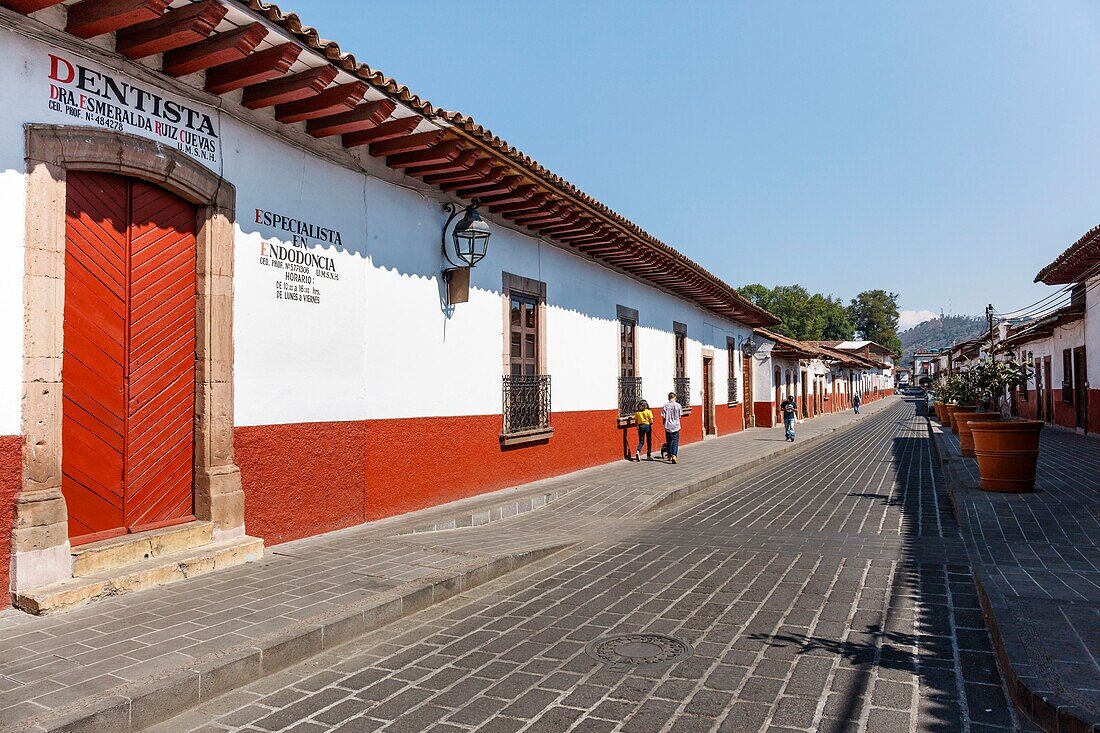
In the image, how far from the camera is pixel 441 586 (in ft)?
17.5

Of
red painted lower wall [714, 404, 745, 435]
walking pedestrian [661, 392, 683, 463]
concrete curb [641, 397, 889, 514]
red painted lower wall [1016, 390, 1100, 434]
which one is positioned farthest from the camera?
red painted lower wall [714, 404, 745, 435]

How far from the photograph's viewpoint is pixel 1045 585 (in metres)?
4.89

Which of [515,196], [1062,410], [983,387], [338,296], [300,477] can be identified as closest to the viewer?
[300,477]

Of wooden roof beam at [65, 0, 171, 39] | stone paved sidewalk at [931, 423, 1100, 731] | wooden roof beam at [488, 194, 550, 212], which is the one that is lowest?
stone paved sidewalk at [931, 423, 1100, 731]

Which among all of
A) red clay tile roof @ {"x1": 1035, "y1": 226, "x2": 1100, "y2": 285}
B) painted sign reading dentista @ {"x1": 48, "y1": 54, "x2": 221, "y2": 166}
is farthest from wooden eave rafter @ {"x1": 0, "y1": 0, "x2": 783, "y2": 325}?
red clay tile roof @ {"x1": 1035, "y1": 226, "x2": 1100, "y2": 285}

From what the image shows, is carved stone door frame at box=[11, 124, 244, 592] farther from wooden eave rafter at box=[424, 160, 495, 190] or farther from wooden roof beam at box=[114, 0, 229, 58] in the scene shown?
wooden eave rafter at box=[424, 160, 495, 190]

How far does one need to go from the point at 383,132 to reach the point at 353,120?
50 cm

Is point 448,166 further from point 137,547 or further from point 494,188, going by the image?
point 137,547

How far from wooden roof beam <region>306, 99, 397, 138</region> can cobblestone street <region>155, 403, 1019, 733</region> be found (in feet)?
13.2

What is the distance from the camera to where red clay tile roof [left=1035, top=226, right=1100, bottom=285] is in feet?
41.8

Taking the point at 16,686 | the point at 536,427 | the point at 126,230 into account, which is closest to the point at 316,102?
the point at 126,230

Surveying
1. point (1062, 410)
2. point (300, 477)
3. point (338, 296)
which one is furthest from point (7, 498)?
point (1062, 410)

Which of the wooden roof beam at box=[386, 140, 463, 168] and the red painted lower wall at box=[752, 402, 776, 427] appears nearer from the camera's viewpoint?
the wooden roof beam at box=[386, 140, 463, 168]

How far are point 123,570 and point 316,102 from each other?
3.95 meters
